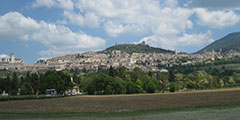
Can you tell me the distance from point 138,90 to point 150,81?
6538 millimetres

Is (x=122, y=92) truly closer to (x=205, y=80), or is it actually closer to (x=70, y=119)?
(x=205, y=80)

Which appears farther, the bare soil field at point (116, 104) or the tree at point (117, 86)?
the tree at point (117, 86)

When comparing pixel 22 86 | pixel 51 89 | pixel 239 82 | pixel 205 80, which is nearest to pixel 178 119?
pixel 51 89

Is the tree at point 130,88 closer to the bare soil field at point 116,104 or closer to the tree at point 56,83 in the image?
the tree at point 56,83

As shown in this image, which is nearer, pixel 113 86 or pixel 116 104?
pixel 116 104

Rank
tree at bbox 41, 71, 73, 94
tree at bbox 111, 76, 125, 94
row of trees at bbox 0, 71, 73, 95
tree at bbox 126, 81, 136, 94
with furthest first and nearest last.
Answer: tree at bbox 126, 81, 136, 94, tree at bbox 111, 76, 125, 94, row of trees at bbox 0, 71, 73, 95, tree at bbox 41, 71, 73, 94

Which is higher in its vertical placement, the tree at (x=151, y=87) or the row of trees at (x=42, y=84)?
the row of trees at (x=42, y=84)

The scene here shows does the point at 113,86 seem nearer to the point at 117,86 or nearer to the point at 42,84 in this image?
the point at 117,86

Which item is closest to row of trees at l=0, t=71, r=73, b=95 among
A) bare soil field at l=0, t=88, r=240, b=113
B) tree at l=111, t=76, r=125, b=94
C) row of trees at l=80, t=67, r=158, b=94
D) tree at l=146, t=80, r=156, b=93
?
row of trees at l=80, t=67, r=158, b=94

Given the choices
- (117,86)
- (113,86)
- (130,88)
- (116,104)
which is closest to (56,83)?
(113,86)

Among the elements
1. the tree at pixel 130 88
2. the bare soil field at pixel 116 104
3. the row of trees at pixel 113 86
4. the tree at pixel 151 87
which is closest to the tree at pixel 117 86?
the row of trees at pixel 113 86

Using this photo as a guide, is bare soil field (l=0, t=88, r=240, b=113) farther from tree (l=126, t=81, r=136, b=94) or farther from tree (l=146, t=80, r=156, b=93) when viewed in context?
tree (l=146, t=80, r=156, b=93)

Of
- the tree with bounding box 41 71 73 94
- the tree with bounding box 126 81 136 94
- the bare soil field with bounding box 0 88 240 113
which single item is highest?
the tree with bounding box 41 71 73 94

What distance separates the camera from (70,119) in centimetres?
2455
